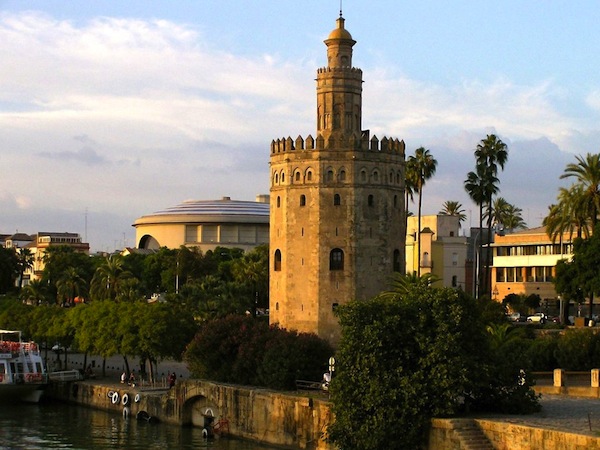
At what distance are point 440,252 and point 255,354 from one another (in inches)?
2042

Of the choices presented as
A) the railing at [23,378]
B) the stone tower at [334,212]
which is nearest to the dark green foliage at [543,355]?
the stone tower at [334,212]

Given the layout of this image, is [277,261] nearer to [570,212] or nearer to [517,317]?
[570,212]

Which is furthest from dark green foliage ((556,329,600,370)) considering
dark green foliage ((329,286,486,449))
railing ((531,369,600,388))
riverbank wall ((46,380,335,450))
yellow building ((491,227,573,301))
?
yellow building ((491,227,573,301))

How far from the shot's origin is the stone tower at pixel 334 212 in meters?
54.3

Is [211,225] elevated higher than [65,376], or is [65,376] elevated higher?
[211,225]

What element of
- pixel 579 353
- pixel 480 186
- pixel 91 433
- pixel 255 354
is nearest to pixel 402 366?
pixel 255 354

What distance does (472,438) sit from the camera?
30.5m

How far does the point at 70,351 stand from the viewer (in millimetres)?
74688

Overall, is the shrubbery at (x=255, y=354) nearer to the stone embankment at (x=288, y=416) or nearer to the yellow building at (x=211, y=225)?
the stone embankment at (x=288, y=416)

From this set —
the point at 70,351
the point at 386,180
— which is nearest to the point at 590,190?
the point at 386,180

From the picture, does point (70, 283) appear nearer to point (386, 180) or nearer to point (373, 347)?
point (386, 180)

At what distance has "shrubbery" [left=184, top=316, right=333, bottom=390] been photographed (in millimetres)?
42000

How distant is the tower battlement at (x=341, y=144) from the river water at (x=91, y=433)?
15759 millimetres

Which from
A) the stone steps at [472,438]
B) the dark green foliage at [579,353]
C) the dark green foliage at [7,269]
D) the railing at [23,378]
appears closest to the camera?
the stone steps at [472,438]
